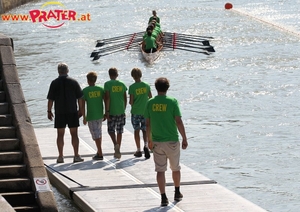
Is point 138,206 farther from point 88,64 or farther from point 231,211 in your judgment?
point 88,64

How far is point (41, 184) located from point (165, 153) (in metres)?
1.68

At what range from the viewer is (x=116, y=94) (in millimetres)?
12641

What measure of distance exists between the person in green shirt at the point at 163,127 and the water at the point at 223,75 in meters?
1.88

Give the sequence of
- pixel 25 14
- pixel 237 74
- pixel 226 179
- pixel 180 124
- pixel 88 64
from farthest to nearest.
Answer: pixel 25 14
pixel 88 64
pixel 237 74
pixel 226 179
pixel 180 124

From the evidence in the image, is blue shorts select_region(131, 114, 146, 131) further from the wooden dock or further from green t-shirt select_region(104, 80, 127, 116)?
the wooden dock

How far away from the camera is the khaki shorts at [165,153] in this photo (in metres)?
9.98

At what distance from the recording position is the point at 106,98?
41.3 feet

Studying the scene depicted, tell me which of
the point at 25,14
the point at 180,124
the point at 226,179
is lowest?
the point at 226,179

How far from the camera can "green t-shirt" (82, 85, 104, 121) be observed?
495 inches

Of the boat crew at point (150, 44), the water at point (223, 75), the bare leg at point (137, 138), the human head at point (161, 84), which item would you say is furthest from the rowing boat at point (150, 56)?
the human head at point (161, 84)

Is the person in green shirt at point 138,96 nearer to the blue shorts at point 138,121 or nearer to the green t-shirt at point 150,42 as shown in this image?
the blue shorts at point 138,121

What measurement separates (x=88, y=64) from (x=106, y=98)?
19266 mm

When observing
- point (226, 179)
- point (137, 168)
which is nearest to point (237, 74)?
point (226, 179)

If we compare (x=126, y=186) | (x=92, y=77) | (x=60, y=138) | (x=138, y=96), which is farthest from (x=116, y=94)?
(x=126, y=186)
